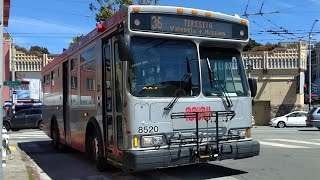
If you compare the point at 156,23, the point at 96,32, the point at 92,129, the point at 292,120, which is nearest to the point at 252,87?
the point at 156,23

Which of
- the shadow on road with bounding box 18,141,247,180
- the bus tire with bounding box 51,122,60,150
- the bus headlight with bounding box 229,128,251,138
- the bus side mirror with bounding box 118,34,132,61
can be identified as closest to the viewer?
the bus side mirror with bounding box 118,34,132,61

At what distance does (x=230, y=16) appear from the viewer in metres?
9.04

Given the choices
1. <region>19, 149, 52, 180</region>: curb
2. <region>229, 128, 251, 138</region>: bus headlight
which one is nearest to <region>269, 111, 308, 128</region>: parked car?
<region>19, 149, 52, 180</region>: curb

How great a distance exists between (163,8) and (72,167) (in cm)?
542

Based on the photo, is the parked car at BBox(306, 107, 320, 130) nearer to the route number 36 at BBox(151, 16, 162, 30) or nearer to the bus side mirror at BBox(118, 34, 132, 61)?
the route number 36 at BBox(151, 16, 162, 30)

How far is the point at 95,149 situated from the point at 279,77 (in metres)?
38.2

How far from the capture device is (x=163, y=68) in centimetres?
806

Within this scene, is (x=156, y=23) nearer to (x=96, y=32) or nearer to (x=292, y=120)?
(x=96, y=32)

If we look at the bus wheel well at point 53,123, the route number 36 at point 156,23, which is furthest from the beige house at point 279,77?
the route number 36 at point 156,23

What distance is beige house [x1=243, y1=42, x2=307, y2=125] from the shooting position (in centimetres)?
4547

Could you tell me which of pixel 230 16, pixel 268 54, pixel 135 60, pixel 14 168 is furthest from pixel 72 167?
pixel 268 54

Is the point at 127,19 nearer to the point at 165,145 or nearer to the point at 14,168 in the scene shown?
the point at 165,145

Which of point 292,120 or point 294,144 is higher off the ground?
point 294,144

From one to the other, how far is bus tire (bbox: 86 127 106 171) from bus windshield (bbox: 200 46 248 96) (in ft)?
8.71
